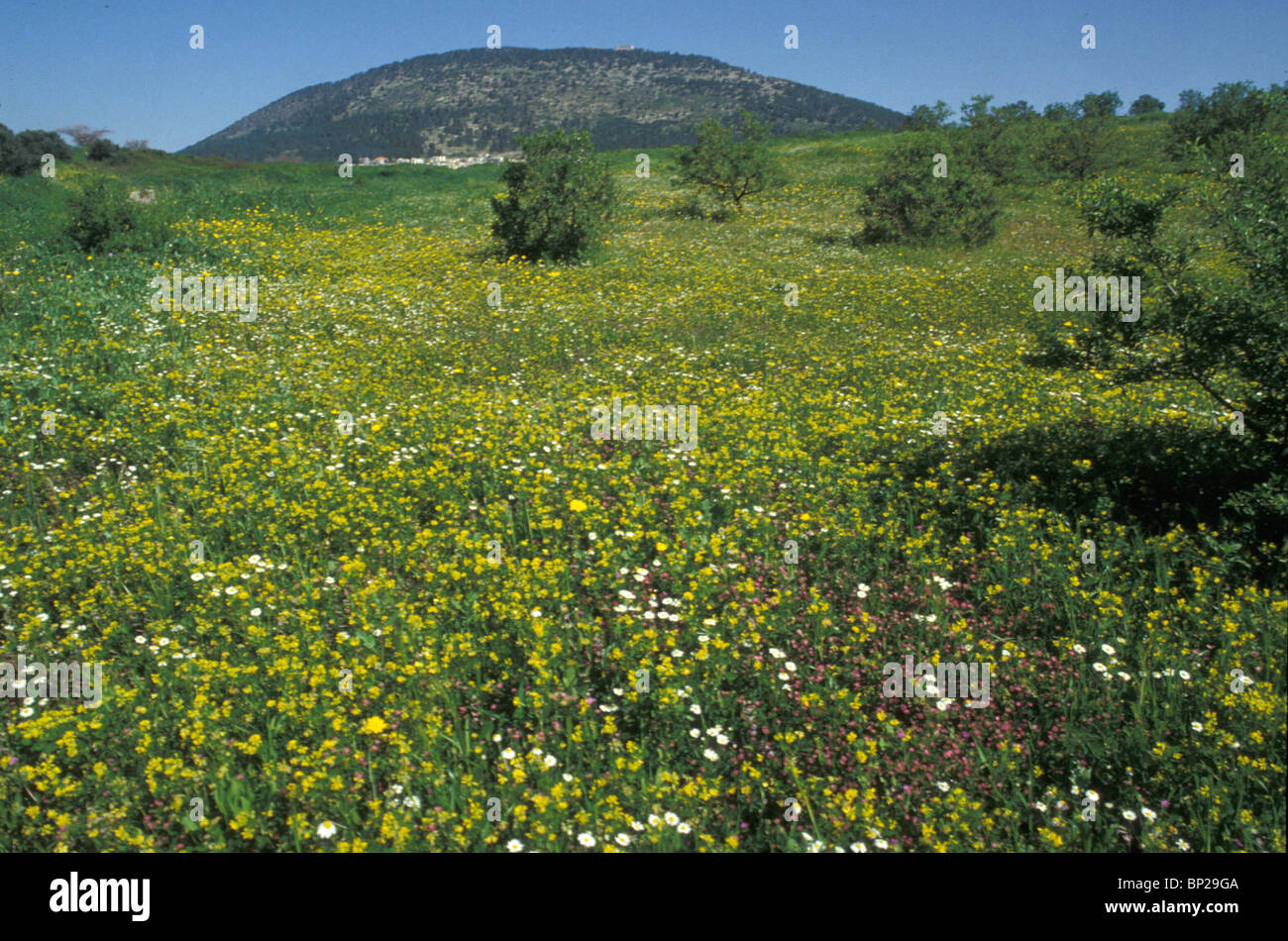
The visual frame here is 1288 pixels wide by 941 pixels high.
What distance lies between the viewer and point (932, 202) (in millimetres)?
18953

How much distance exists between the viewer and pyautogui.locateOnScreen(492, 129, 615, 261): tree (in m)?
17.5

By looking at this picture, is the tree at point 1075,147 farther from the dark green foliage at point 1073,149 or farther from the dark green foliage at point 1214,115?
the dark green foliage at point 1214,115

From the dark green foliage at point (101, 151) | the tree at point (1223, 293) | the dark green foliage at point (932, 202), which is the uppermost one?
the dark green foliage at point (101, 151)

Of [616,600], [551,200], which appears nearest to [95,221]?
[551,200]

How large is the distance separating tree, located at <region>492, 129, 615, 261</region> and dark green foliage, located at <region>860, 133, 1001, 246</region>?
24.8 ft

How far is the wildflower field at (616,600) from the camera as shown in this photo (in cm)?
379

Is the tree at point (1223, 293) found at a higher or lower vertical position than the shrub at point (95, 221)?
lower

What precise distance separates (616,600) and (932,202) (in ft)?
56.4

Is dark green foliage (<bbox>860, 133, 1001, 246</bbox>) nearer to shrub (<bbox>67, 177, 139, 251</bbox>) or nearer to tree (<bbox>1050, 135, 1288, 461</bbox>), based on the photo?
tree (<bbox>1050, 135, 1288, 461</bbox>)

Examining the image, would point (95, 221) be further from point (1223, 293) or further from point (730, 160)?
point (1223, 293)

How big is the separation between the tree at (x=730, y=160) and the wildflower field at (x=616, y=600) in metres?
16.9

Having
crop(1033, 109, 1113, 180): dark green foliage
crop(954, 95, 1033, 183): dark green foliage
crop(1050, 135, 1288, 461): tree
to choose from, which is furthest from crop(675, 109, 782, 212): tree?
crop(1050, 135, 1288, 461): tree

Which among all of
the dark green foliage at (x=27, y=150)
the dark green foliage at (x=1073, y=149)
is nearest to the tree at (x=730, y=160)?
the dark green foliage at (x=1073, y=149)
